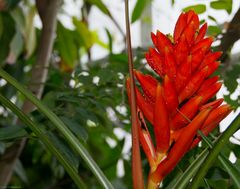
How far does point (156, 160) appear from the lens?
22.9 inches

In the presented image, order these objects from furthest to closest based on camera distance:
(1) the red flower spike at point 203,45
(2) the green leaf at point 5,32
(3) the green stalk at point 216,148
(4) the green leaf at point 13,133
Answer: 1. (2) the green leaf at point 5,32
2. (4) the green leaf at point 13,133
3. (1) the red flower spike at point 203,45
4. (3) the green stalk at point 216,148

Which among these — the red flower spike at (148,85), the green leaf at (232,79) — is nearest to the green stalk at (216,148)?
the red flower spike at (148,85)

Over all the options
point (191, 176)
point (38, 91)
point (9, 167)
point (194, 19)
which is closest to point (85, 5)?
point (38, 91)

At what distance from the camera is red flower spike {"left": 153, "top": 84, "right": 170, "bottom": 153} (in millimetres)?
547

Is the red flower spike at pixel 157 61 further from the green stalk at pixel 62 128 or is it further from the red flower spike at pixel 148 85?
the green stalk at pixel 62 128

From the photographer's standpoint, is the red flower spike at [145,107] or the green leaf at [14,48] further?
the green leaf at [14,48]

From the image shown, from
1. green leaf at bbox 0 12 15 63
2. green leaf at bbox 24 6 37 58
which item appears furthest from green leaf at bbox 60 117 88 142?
green leaf at bbox 24 6 37 58

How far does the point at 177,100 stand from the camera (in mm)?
570

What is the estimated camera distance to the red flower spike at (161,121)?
547mm

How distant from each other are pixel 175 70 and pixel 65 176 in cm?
122

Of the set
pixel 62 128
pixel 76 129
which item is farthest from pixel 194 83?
pixel 76 129

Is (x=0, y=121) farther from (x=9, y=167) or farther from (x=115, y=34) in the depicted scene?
(x=115, y=34)

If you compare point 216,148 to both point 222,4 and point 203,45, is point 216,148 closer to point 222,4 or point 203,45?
point 203,45

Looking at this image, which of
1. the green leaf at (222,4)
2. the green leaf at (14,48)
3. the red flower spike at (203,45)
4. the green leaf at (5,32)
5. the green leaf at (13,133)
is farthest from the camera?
the green leaf at (14,48)
